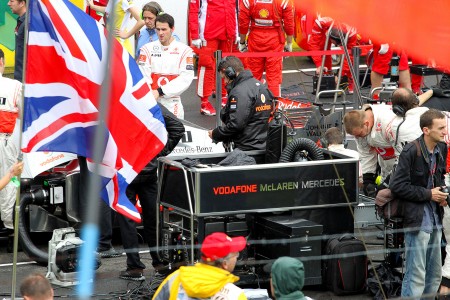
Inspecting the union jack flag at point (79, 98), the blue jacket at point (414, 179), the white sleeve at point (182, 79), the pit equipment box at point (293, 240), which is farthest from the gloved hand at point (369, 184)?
the union jack flag at point (79, 98)

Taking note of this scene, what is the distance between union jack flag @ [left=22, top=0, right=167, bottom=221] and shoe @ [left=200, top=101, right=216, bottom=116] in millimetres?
7578

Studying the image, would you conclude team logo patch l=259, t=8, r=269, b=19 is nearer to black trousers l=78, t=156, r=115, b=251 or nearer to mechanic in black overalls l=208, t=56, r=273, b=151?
mechanic in black overalls l=208, t=56, r=273, b=151

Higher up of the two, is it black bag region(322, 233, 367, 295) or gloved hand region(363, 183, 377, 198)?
gloved hand region(363, 183, 377, 198)

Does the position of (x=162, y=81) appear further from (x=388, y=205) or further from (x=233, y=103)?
(x=388, y=205)

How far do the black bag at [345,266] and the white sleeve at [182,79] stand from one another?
324cm

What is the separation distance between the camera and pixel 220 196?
855 centimetres

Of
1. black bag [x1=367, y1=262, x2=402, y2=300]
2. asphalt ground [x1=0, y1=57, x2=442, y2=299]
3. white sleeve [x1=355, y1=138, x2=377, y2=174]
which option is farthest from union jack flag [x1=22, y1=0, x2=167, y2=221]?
white sleeve [x1=355, y1=138, x2=377, y2=174]

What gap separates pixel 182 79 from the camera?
451 inches

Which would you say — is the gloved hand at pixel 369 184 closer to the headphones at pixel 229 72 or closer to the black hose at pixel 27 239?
the headphones at pixel 229 72

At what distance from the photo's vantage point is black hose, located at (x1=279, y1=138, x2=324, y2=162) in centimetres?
907

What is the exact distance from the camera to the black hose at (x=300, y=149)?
9.07 meters

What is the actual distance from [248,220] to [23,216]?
88.4 inches

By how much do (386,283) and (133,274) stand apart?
7.38 ft

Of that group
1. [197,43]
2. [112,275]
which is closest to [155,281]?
[112,275]
